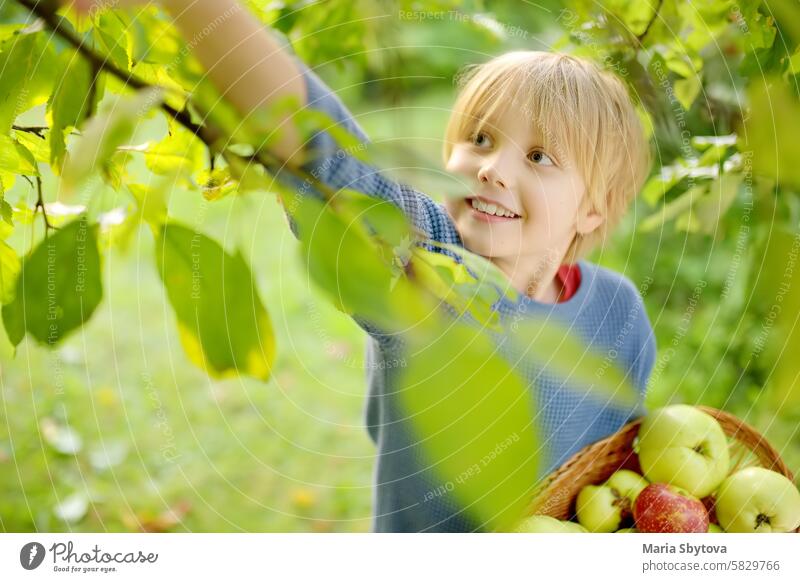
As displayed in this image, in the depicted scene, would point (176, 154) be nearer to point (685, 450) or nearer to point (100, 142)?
point (100, 142)

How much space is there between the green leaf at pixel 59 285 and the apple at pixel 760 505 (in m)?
0.44

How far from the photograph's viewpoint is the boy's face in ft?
1.55

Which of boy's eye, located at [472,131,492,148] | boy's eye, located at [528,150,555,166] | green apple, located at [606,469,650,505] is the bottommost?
green apple, located at [606,469,650,505]

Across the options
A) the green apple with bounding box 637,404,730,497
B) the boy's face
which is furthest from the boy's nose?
the green apple with bounding box 637,404,730,497

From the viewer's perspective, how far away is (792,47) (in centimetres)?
51

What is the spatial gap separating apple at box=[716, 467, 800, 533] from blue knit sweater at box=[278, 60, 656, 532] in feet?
0.28

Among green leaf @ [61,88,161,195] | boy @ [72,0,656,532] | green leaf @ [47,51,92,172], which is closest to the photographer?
green leaf @ [61,88,161,195]

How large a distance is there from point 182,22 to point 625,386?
39 centimetres

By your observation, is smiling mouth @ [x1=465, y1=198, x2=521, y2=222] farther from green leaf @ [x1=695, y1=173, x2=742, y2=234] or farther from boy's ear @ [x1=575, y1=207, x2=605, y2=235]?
green leaf @ [x1=695, y1=173, x2=742, y2=234]

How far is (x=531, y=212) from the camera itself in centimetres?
49

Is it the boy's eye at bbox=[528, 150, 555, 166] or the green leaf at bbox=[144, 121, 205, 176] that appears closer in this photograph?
the green leaf at bbox=[144, 121, 205, 176]
